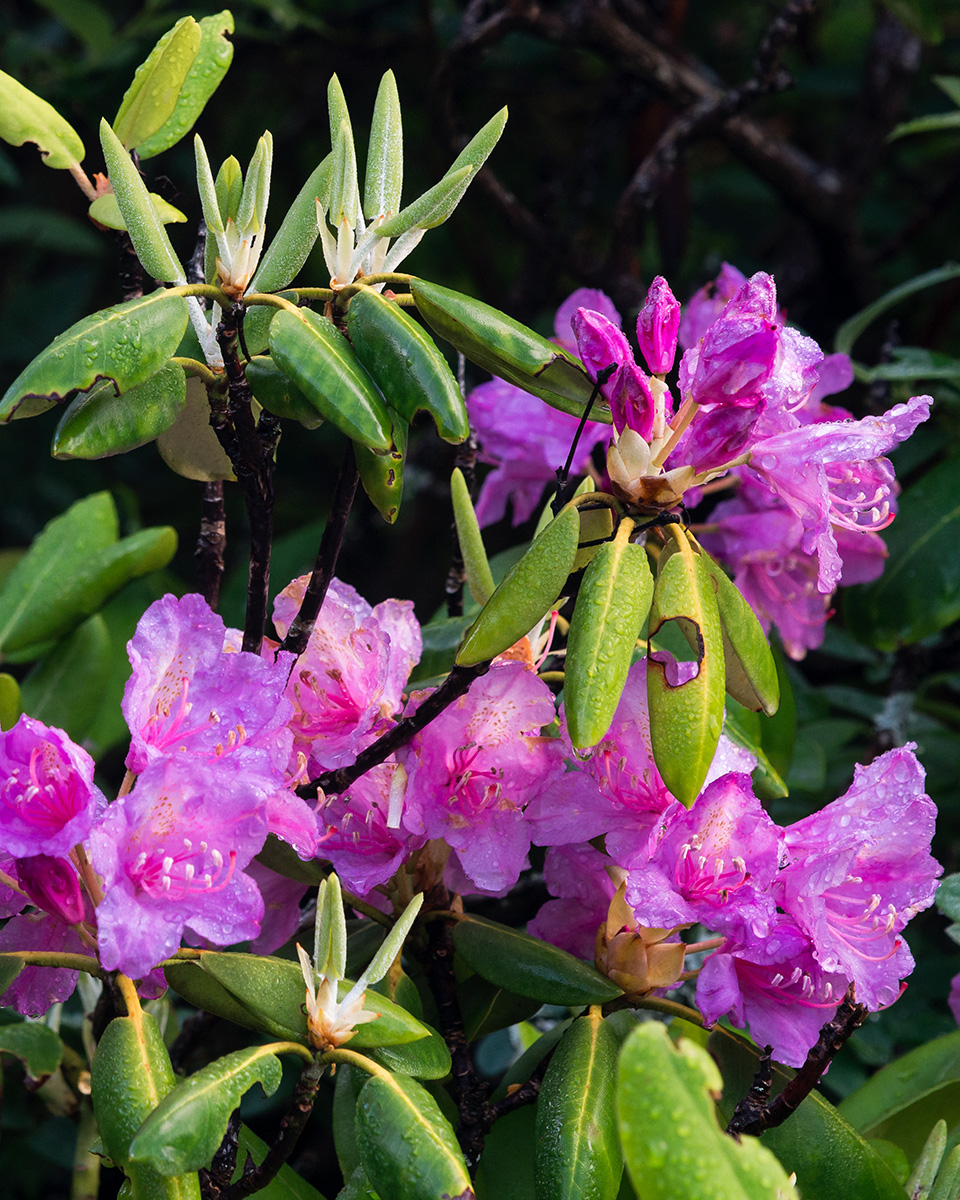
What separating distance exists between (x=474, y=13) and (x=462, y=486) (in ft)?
3.35

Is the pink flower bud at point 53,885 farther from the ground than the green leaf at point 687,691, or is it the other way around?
the green leaf at point 687,691

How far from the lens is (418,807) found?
678 mm

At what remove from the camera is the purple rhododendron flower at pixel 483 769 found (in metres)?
0.68

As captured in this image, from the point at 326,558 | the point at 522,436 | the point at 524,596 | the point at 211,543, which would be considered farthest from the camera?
the point at 522,436

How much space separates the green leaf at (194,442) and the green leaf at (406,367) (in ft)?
0.52

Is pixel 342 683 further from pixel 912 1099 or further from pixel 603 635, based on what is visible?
pixel 912 1099

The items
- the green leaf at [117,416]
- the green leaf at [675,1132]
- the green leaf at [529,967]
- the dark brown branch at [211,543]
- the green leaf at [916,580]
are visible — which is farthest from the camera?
the green leaf at [916,580]

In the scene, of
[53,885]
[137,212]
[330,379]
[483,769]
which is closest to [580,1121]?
[483,769]

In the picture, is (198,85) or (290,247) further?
(198,85)

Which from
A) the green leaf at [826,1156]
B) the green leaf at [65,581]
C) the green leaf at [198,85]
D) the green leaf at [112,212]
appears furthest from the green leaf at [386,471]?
the green leaf at [65,581]

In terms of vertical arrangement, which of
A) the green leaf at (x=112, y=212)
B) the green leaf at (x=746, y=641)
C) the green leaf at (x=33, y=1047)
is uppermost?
the green leaf at (x=112, y=212)

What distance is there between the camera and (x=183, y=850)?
0.58 metres

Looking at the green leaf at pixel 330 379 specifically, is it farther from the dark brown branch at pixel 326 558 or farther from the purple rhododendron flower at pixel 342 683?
the purple rhododendron flower at pixel 342 683

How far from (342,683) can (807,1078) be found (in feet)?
1.10
